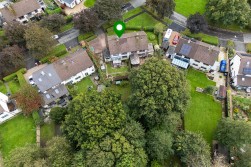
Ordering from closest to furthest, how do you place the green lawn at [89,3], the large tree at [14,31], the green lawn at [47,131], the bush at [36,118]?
the green lawn at [47,131] < the bush at [36,118] < the large tree at [14,31] < the green lawn at [89,3]

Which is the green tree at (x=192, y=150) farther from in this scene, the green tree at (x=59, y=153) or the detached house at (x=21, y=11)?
the detached house at (x=21, y=11)

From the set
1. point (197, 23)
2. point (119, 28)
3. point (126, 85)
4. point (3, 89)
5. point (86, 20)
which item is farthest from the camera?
point (119, 28)

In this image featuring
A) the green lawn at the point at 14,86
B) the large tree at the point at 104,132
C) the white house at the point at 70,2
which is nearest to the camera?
the large tree at the point at 104,132

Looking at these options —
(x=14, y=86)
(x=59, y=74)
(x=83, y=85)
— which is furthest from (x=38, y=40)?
(x=83, y=85)

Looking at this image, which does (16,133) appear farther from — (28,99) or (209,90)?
(209,90)

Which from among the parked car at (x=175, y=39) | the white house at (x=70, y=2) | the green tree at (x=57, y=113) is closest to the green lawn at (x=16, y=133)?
the green tree at (x=57, y=113)

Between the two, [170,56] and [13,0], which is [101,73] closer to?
[170,56]
